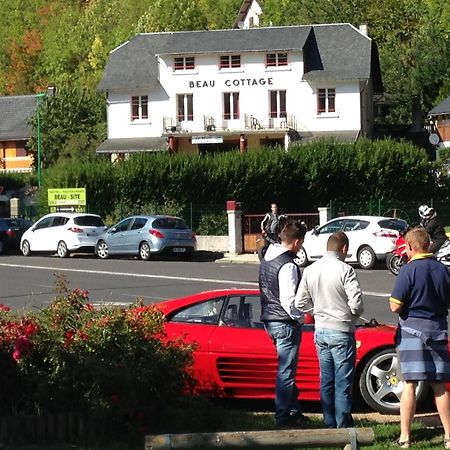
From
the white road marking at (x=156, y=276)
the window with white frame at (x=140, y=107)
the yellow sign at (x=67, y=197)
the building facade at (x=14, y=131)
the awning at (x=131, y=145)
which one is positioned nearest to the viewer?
the white road marking at (x=156, y=276)

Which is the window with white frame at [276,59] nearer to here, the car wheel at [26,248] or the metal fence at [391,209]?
the metal fence at [391,209]

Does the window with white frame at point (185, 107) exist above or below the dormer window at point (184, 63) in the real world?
below

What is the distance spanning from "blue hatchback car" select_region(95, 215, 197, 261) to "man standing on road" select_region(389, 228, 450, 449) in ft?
89.7

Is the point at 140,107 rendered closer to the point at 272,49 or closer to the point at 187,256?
the point at 272,49

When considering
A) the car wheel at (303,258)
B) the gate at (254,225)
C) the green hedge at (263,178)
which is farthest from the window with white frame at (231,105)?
the car wheel at (303,258)

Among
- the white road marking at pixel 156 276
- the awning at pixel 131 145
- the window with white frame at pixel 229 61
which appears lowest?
the white road marking at pixel 156 276

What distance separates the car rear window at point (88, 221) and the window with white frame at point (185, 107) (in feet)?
83.0

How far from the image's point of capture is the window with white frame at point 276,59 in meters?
62.3

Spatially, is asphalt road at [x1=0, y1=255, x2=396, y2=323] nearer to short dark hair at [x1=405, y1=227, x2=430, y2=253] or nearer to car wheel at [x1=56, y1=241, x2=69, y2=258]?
car wheel at [x1=56, y1=241, x2=69, y2=258]

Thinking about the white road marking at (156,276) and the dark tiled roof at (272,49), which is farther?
the dark tiled roof at (272,49)

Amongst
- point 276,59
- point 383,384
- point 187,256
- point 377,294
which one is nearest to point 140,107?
point 276,59

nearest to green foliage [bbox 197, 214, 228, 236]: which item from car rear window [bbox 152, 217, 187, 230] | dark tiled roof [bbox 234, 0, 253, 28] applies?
car rear window [bbox 152, 217, 187, 230]

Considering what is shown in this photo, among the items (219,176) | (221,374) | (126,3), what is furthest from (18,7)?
(221,374)

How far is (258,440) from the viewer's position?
23.5 ft
